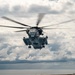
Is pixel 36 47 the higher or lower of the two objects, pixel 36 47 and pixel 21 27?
the lower

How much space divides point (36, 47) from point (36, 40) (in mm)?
2659

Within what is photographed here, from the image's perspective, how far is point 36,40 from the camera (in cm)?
10081

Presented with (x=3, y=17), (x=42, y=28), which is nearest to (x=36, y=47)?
(x=42, y=28)

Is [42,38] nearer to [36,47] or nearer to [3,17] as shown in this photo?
[36,47]

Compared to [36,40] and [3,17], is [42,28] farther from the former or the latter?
[3,17]

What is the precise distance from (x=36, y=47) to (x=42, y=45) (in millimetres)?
3525

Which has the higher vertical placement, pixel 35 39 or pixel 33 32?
pixel 33 32

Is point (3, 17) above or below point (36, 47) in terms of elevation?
above

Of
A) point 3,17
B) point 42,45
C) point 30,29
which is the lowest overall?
point 42,45

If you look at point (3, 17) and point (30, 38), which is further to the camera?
point (30, 38)

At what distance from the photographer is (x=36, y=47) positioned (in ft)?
330

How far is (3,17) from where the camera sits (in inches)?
3605

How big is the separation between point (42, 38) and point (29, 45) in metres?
6.24

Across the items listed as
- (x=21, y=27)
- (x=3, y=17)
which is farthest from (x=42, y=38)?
(x=3, y=17)
